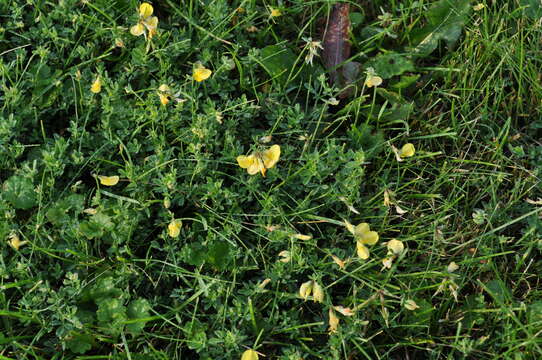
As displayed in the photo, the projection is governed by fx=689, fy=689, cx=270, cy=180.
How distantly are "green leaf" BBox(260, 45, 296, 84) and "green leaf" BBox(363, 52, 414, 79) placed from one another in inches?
13.6

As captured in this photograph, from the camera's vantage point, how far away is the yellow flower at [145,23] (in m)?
2.54

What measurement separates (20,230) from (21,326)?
0.32 metres

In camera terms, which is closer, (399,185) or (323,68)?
(399,185)

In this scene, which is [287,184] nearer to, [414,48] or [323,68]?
[323,68]

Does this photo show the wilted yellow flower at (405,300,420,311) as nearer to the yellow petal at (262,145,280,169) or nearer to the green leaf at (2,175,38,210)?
the yellow petal at (262,145,280,169)

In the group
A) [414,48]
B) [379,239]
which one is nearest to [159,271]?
[379,239]

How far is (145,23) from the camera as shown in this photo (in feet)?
8.31

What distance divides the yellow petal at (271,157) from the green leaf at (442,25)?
0.98 metres

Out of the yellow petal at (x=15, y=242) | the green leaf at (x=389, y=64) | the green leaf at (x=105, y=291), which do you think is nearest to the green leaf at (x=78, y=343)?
the green leaf at (x=105, y=291)

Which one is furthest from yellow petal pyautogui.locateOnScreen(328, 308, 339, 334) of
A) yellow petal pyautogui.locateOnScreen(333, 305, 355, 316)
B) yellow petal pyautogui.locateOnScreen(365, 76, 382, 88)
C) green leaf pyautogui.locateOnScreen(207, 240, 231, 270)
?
yellow petal pyautogui.locateOnScreen(365, 76, 382, 88)

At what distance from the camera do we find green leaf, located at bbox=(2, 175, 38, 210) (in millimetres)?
2408

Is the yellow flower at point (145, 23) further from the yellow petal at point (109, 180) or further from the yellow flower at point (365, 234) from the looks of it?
the yellow flower at point (365, 234)

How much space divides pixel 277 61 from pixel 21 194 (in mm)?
1124

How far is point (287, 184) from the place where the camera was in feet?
8.43
